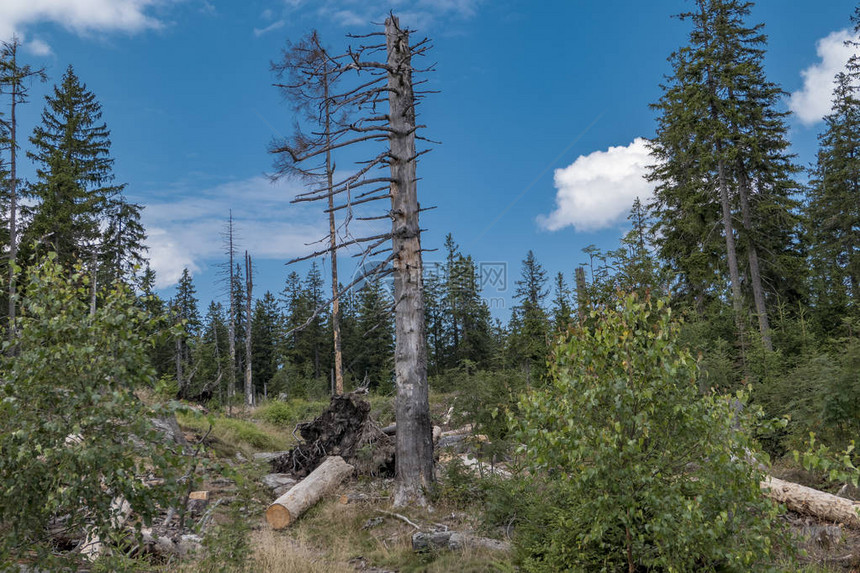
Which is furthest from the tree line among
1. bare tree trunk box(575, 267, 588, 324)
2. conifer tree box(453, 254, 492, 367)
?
conifer tree box(453, 254, 492, 367)

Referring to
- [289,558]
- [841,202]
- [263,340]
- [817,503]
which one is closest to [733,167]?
[841,202]

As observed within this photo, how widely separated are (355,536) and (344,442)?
4.00 m

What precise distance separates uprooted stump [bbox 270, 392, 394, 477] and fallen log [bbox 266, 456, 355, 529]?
56 cm

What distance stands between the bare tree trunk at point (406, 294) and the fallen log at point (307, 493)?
55.6 inches

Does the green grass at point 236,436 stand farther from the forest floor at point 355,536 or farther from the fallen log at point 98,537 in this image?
the fallen log at point 98,537

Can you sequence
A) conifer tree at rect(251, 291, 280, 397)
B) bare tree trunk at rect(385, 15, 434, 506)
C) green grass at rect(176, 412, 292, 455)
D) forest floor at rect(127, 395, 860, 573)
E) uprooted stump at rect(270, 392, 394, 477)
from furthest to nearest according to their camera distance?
conifer tree at rect(251, 291, 280, 397) → green grass at rect(176, 412, 292, 455) → uprooted stump at rect(270, 392, 394, 477) → bare tree trunk at rect(385, 15, 434, 506) → forest floor at rect(127, 395, 860, 573)

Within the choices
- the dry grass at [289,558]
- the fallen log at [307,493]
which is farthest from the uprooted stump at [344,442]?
the dry grass at [289,558]

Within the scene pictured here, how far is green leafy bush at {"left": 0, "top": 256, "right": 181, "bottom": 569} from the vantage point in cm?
369

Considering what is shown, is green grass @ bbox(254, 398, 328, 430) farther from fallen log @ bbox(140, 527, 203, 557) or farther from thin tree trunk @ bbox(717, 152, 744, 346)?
thin tree trunk @ bbox(717, 152, 744, 346)

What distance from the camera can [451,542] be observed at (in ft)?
21.9

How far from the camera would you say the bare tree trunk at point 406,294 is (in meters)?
9.27

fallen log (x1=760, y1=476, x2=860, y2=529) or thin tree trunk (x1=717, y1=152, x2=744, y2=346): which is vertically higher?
thin tree trunk (x1=717, y1=152, x2=744, y2=346)

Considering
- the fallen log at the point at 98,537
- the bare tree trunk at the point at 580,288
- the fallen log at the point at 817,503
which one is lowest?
the fallen log at the point at 817,503

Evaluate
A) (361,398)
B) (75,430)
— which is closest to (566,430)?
(75,430)
